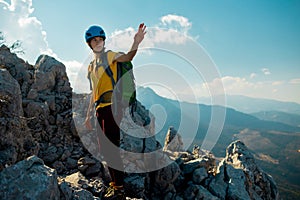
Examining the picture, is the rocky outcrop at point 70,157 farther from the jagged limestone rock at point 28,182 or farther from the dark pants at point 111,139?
the dark pants at point 111,139

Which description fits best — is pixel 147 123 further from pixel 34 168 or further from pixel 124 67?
pixel 34 168

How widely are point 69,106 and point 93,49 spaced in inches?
419

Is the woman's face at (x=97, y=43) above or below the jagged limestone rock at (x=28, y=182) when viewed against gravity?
above

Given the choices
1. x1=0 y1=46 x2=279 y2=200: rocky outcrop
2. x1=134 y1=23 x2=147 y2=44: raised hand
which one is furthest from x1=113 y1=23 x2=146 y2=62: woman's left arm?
x1=0 y1=46 x2=279 y2=200: rocky outcrop

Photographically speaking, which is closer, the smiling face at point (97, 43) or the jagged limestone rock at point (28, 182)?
the jagged limestone rock at point (28, 182)

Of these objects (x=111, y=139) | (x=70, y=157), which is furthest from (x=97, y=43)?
(x=70, y=157)

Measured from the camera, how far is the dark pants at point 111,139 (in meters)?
7.71

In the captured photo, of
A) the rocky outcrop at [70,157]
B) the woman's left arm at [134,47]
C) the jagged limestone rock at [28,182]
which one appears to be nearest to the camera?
the jagged limestone rock at [28,182]

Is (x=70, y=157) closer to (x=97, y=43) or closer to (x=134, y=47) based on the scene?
(x=97, y=43)

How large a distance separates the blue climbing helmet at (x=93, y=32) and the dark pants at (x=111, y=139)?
263 centimetres

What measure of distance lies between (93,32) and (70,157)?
8.44 metres

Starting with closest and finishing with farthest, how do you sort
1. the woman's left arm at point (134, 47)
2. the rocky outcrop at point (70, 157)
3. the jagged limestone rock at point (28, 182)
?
the jagged limestone rock at point (28, 182)
the rocky outcrop at point (70, 157)
the woman's left arm at point (134, 47)

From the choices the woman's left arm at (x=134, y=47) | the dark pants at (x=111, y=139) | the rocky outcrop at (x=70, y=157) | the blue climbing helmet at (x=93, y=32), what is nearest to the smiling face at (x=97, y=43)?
the blue climbing helmet at (x=93, y=32)

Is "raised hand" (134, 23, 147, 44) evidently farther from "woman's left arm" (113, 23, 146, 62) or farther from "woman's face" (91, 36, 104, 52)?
"woman's face" (91, 36, 104, 52)
